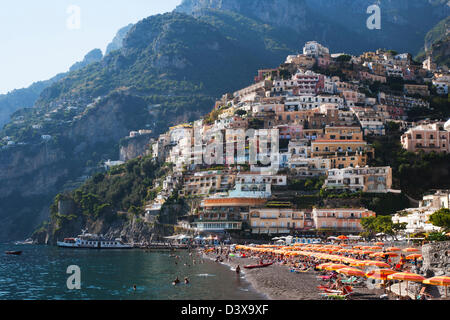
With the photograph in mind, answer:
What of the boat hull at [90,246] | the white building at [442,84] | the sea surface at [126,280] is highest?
the white building at [442,84]

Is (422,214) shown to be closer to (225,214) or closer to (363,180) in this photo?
(363,180)

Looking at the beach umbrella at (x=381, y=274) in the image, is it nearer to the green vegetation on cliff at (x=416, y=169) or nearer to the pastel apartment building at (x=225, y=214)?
the pastel apartment building at (x=225, y=214)

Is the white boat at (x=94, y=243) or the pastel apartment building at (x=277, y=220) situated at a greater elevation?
the pastel apartment building at (x=277, y=220)

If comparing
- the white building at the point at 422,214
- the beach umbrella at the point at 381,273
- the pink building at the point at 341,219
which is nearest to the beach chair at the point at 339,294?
the beach umbrella at the point at 381,273

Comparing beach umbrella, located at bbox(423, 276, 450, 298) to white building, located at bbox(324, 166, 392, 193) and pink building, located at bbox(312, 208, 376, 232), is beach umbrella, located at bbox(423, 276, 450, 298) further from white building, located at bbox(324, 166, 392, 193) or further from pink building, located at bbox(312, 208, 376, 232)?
white building, located at bbox(324, 166, 392, 193)

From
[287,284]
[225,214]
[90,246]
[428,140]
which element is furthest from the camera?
[90,246]

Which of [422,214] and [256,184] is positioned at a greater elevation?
[256,184]

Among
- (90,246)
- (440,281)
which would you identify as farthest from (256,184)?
(440,281)
